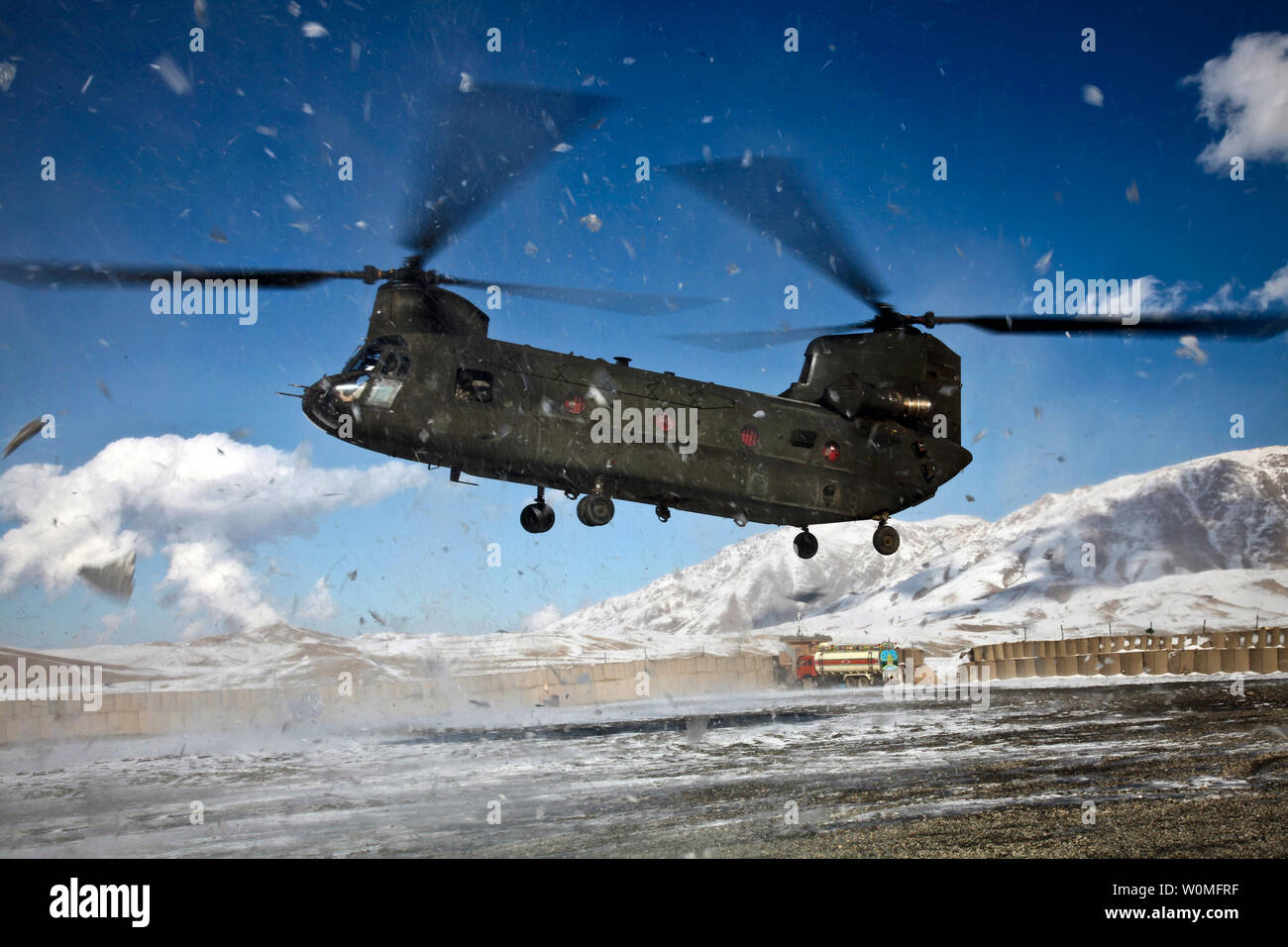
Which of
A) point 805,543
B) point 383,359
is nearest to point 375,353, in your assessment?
point 383,359

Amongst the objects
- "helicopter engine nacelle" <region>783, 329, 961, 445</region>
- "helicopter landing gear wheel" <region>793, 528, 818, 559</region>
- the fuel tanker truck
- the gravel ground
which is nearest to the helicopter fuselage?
"helicopter engine nacelle" <region>783, 329, 961, 445</region>

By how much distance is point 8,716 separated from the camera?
100.0ft

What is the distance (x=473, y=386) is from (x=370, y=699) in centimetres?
3153

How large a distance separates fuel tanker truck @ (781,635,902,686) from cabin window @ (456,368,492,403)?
117ft

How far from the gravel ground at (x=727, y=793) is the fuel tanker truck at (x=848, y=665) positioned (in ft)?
86.7

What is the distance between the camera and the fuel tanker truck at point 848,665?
1813 inches

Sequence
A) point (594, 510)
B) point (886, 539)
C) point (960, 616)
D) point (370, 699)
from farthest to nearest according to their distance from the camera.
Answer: point (960, 616) < point (370, 699) < point (886, 539) < point (594, 510)

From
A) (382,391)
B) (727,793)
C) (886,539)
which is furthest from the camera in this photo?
(886,539)

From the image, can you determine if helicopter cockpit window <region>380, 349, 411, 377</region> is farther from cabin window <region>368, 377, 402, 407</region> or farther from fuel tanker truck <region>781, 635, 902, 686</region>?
fuel tanker truck <region>781, 635, 902, 686</region>

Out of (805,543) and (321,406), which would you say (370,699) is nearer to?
(805,543)

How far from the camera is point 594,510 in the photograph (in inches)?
656

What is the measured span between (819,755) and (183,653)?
52225 millimetres

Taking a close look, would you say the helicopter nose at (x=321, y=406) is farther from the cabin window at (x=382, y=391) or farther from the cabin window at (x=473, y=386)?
the cabin window at (x=473, y=386)
